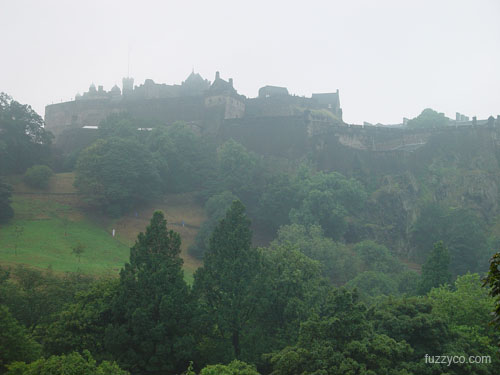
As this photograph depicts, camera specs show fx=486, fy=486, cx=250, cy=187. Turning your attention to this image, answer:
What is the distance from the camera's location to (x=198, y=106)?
70375 mm

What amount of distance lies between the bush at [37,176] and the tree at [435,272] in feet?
123

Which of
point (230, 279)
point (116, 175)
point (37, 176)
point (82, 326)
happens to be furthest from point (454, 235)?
point (37, 176)

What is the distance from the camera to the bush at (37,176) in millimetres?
49188

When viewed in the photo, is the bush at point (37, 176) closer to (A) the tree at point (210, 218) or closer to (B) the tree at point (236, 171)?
(A) the tree at point (210, 218)

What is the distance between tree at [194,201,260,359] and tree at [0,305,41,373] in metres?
8.17

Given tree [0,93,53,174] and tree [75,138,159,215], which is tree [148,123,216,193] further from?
tree [0,93,53,174]

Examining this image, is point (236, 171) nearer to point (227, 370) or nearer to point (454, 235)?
point (454, 235)

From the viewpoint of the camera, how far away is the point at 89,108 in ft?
259

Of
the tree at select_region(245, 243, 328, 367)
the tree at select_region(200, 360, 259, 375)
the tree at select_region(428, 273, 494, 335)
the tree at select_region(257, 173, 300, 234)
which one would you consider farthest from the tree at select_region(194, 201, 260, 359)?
the tree at select_region(257, 173, 300, 234)

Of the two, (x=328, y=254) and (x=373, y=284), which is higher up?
(x=328, y=254)

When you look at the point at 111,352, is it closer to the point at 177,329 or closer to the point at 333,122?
the point at 177,329

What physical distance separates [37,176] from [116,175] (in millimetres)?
8566

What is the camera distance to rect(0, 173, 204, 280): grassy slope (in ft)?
114

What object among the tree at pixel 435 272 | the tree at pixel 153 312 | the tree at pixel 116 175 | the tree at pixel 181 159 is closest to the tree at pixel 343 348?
the tree at pixel 153 312
